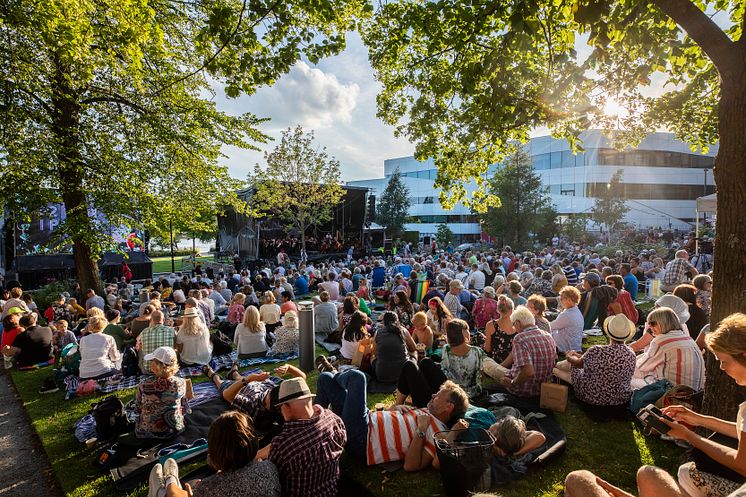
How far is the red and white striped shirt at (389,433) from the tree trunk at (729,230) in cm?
253

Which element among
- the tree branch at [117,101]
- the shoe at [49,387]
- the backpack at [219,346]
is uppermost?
the tree branch at [117,101]

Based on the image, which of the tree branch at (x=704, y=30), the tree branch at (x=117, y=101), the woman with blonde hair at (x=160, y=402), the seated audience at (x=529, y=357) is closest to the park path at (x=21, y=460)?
the woman with blonde hair at (x=160, y=402)

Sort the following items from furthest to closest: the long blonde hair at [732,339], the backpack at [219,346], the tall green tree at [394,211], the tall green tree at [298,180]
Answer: the tall green tree at [394,211] < the tall green tree at [298,180] < the backpack at [219,346] < the long blonde hair at [732,339]

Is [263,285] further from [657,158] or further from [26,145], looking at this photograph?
[657,158]

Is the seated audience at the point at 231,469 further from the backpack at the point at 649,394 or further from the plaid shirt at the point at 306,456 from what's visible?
the backpack at the point at 649,394

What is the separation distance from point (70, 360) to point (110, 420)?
268 cm

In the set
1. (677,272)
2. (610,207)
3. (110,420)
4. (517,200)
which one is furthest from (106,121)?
(610,207)

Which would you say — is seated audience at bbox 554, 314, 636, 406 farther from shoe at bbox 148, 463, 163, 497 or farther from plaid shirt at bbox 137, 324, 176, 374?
plaid shirt at bbox 137, 324, 176, 374

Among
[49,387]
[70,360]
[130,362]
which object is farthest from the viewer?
[130,362]

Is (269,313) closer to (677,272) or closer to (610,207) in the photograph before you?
(677,272)

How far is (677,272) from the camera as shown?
31.6 ft

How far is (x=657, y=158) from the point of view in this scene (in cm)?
3953

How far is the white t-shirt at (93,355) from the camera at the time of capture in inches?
A: 238

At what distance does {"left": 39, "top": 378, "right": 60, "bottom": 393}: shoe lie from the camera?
6.16m
